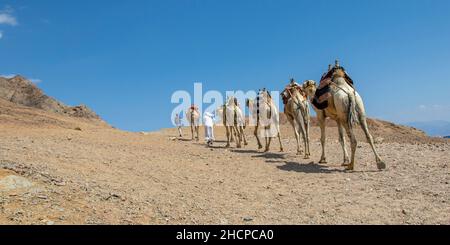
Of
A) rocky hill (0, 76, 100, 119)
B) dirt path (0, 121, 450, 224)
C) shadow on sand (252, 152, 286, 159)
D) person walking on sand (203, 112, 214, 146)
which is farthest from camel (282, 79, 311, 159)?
rocky hill (0, 76, 100, 119)

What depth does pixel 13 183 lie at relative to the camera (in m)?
7.50

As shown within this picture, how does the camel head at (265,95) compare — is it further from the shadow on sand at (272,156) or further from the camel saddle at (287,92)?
the shadow on sand at (272,156)

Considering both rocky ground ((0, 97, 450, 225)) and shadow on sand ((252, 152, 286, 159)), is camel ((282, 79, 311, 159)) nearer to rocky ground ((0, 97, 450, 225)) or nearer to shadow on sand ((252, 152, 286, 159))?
shadow on sand ((252, 152, 286, 159))

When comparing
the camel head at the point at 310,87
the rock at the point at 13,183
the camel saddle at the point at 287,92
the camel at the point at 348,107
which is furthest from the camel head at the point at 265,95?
the rock at the point at 13,183

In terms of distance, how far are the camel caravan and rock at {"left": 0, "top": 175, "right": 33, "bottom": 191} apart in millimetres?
8011

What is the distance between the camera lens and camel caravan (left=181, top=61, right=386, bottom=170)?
12.1 m

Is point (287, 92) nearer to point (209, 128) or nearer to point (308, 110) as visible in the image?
point (308, 110)

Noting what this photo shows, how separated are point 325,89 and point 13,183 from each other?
344 inches

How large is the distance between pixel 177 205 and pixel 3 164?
3531mm

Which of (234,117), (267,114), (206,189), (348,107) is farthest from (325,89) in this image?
(234,117)

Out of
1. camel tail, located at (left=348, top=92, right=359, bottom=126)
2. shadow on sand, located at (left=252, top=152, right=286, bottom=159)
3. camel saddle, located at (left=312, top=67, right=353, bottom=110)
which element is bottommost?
shadow on sand, located at (left=252, top=152, right=286, bottom=159)

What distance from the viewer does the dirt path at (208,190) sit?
7102 millimetres

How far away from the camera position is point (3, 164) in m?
8.61
